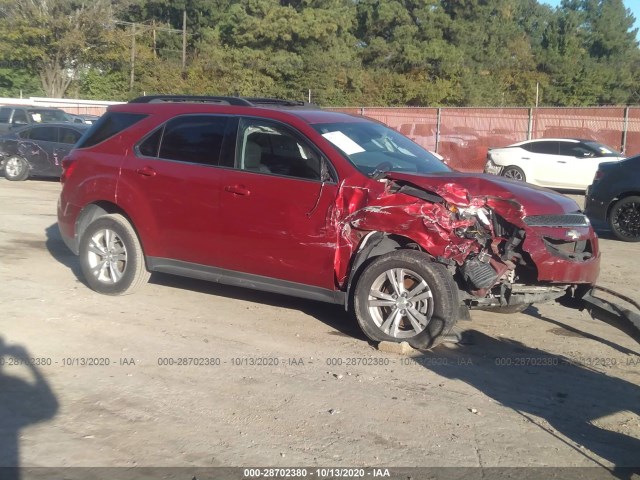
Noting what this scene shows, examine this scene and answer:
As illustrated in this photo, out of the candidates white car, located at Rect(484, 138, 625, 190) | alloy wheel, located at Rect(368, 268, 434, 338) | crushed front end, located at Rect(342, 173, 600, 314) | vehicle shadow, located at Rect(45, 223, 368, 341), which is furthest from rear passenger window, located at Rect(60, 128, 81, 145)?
alloy wheel, located at Rect(368, 268, 434, 338)

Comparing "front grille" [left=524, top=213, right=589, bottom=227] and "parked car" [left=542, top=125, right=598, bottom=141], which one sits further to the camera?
"parked car" [left=542, top=125, right=598, bottom=141]

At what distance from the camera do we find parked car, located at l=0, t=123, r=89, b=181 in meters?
19.0

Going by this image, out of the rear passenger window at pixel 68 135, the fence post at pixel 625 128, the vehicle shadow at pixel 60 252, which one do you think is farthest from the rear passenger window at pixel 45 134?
the fence post at pixel 625 128

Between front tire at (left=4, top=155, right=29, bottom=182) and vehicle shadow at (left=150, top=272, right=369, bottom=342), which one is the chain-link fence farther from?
vehicle shadow at (left=150, top=272, right=369, bottom=342)

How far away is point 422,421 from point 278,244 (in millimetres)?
2244

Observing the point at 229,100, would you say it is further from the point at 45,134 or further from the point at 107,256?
the point at 45,134

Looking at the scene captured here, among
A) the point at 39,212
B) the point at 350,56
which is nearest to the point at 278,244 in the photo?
the point at 39,212

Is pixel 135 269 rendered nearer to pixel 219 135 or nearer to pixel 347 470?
pixel 219 135

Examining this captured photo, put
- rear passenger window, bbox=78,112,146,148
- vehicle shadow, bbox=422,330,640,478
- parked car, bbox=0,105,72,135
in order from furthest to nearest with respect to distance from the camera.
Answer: parked car, bbox=0,105,72,135, rear passenger window, bbox=78,112,146,148, vehicle shadow, bbox=422,330,640,478

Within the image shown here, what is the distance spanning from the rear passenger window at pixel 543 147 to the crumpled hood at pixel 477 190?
48.1 feet

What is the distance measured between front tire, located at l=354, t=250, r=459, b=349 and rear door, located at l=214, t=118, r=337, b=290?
0.40 m

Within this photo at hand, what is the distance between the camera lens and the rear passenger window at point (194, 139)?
23.3 feet

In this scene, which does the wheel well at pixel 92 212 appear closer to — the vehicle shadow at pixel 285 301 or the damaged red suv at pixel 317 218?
the damaged red suv at pixel 317 218

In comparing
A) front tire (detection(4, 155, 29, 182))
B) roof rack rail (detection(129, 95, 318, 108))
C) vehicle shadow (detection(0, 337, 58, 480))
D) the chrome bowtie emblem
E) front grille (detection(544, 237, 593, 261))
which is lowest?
vehicle shadow (detection(0, 337, 58, 480))
